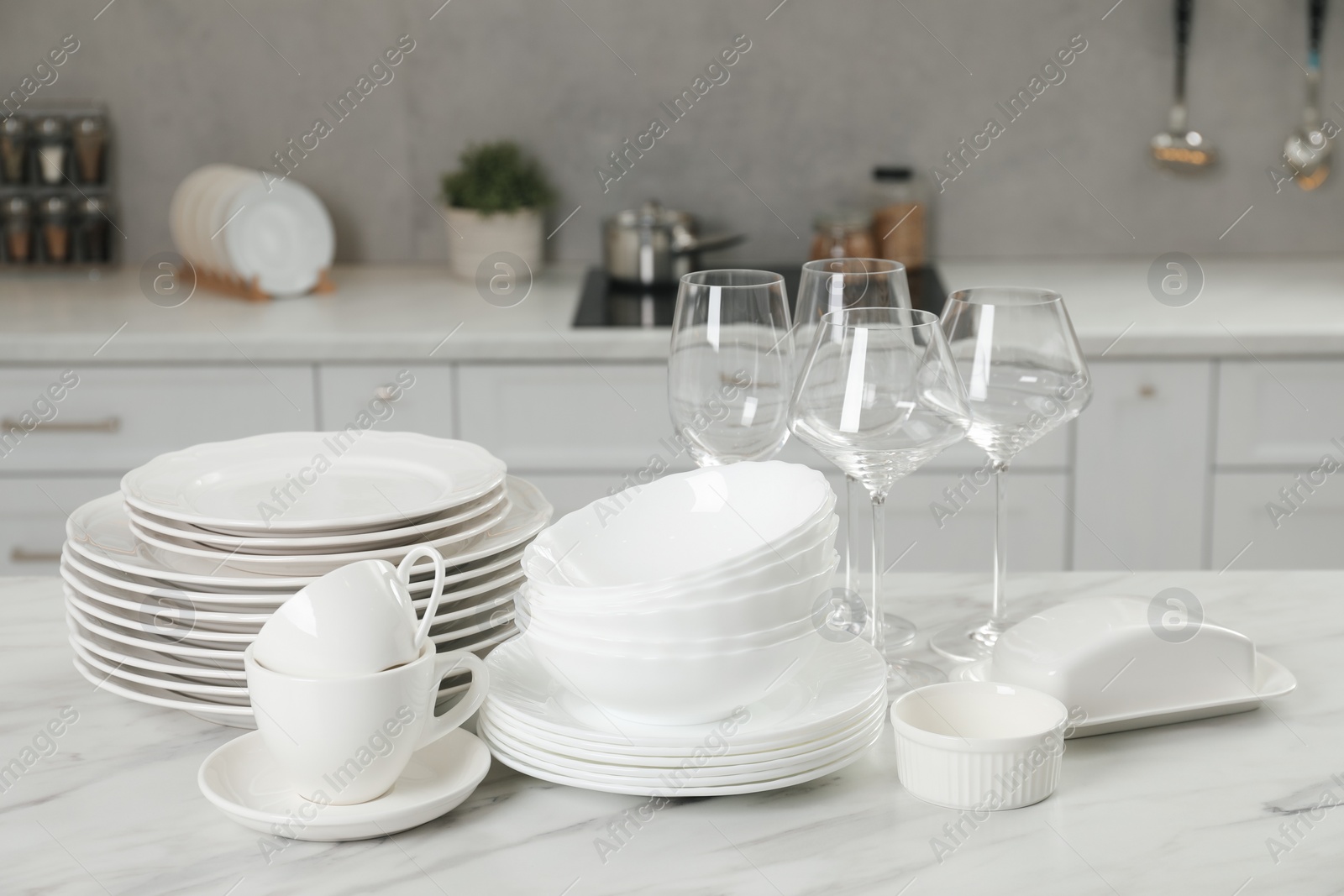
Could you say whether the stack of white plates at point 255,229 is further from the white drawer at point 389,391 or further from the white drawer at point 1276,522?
the white drawer at point 1276,522

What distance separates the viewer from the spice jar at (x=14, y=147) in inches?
96.5

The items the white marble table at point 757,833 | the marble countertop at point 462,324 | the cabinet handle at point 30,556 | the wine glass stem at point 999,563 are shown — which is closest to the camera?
the white marble table at point 757,833

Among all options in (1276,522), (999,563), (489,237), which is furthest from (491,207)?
(999,563)

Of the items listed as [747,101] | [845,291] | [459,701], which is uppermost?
[747,101]

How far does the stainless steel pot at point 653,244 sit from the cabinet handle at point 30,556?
1012mm

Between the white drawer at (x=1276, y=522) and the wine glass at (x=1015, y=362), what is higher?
the wine glass at (x=1015, y=362)

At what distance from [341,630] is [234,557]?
0.18 meters

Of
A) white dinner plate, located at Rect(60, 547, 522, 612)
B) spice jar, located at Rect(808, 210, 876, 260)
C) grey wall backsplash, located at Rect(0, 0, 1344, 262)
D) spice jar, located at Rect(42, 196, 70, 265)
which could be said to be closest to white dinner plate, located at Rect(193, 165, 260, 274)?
grey wall backsplash, located at Rect(0, 0, 1344, 262)

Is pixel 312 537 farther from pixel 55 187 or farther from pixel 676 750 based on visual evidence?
pixel 55 187

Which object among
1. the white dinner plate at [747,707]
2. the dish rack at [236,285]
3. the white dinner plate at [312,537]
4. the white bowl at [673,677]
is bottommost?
the white dinner plate at [747,707]

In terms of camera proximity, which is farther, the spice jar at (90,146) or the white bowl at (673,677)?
the spice jar at (90,146)

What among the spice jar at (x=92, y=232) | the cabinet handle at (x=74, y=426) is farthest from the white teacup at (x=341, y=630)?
the spice jar at (x=92, y=232)

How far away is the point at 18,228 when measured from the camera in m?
2.48

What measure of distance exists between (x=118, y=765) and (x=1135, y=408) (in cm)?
160
